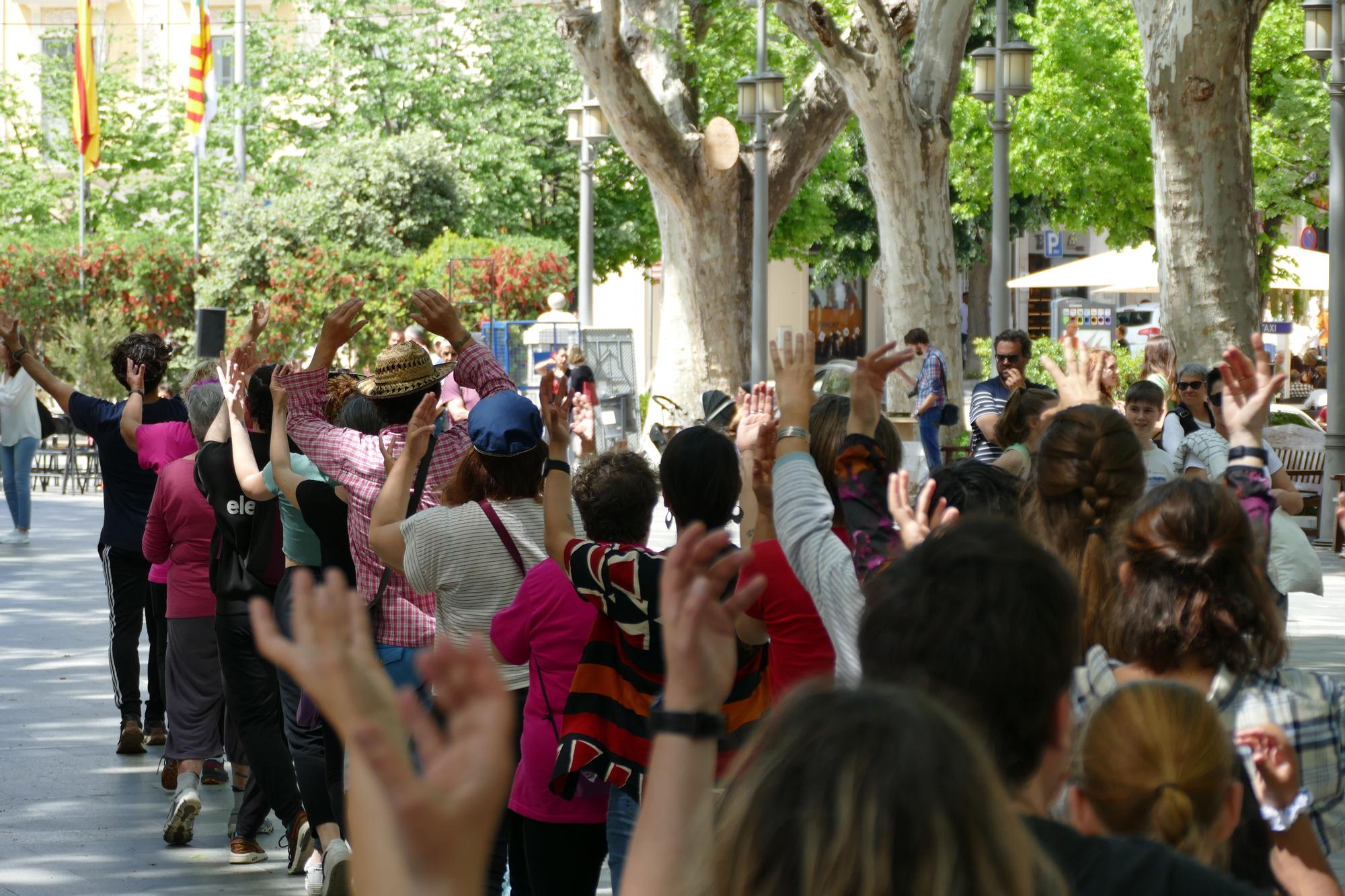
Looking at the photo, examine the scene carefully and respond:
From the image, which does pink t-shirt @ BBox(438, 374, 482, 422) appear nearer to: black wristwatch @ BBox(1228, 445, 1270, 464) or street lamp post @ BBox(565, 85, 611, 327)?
black wristwatch @ BBox(1228, 445, 1270, 464)

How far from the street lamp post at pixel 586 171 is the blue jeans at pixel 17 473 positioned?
995 cm

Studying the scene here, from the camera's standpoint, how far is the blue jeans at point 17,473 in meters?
15.9

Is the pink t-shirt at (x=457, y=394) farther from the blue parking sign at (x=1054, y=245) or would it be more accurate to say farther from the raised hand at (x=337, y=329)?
the blue parking sign at (x=1054, y=245)

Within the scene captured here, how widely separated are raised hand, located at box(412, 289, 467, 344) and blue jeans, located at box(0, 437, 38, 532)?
11.5m

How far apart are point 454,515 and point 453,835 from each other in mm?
3272

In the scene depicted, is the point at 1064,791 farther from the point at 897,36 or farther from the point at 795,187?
the point at 795,187

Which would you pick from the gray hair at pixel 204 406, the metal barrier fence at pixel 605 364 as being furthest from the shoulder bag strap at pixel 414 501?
the metal barrier fence at pixel 605 364

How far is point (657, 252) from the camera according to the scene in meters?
38.7

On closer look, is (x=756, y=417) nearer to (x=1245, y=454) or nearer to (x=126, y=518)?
(x=1245, y=454)

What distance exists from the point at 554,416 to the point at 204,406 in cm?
261

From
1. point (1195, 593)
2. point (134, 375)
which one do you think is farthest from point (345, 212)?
point (1195, 593)

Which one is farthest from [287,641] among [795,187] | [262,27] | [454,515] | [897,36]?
[262,27]

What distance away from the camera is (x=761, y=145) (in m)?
21.3

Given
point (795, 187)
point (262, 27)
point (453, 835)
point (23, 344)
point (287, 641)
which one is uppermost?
point (262, 27)
